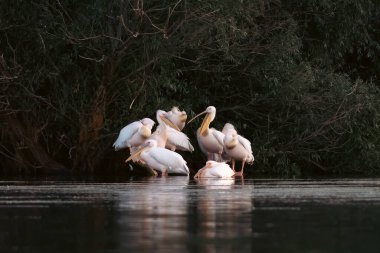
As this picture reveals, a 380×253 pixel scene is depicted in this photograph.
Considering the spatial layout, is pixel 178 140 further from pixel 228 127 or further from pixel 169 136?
pixel 228 127

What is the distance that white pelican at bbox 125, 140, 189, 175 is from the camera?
22.2 meters

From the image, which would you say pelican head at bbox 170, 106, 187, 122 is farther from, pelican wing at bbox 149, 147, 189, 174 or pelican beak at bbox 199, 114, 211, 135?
pelican wing at bbox 149, 147, 189, 174

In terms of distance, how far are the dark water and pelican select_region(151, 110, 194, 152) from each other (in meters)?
8.68

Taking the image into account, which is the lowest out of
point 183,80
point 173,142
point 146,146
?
point 146,146

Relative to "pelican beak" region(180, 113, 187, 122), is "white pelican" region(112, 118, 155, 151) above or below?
below

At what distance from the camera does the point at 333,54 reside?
2859 cm

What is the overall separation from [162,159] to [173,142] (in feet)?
5.11

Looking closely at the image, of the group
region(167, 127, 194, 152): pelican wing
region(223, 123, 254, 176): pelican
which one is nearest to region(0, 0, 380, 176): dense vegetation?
region(167, 127, 194, 152): pelican wing

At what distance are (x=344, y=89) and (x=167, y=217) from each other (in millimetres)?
16052

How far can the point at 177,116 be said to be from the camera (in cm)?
2358

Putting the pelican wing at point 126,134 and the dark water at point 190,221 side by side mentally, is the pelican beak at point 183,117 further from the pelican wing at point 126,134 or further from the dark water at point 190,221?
the dark water at point 190,221

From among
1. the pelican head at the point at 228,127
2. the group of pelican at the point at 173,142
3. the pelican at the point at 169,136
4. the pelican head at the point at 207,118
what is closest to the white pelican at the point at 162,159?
the group of pelican at the point at 173,142

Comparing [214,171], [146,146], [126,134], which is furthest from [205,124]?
[214,171]

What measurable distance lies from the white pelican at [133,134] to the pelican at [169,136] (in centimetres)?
35
